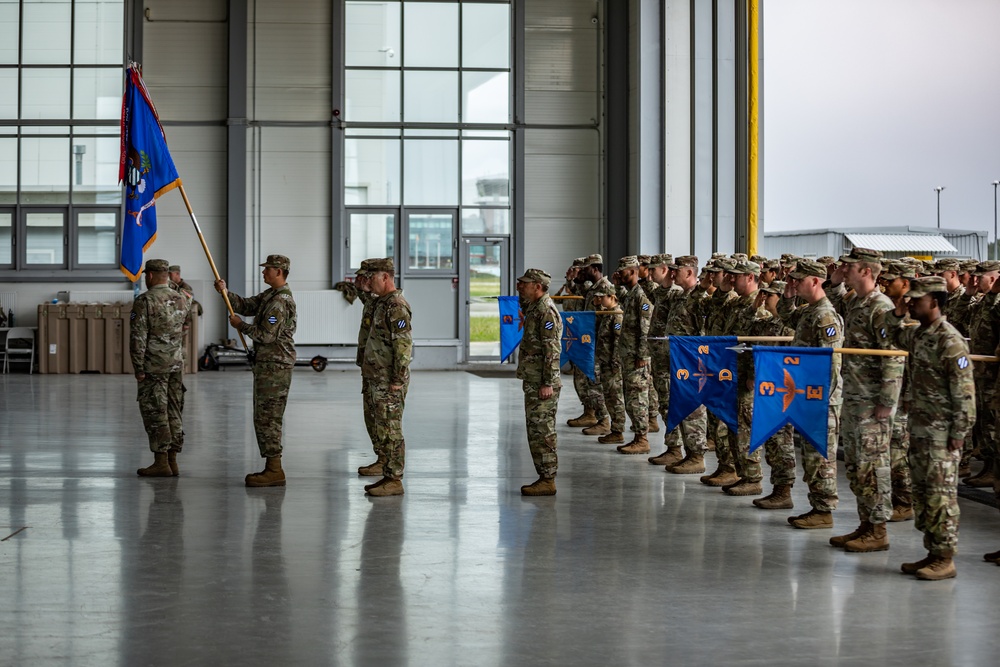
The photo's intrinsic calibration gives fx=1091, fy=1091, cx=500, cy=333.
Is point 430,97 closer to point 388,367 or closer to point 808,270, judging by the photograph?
point 388,367

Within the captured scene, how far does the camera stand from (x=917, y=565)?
20.4 feet

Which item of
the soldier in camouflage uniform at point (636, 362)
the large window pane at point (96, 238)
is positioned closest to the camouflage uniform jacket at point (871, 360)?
the soldier in camouflage uniform at point (636, 362)

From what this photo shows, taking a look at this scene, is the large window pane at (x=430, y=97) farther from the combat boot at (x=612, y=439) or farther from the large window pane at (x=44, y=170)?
the combat boot at (x=612, y=439)

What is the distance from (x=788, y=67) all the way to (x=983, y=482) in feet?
40.7

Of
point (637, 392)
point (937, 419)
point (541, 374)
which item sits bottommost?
point (637, 392)

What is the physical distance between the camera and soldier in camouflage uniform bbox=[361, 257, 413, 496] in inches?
331

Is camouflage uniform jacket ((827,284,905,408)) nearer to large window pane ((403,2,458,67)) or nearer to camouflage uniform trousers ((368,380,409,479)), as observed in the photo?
camouflage uniform trousers ((368,380,409,479))

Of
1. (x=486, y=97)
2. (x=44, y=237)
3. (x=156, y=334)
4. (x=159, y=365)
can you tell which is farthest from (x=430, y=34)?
(x=159, y=365)

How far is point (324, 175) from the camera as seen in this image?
71.1 feet

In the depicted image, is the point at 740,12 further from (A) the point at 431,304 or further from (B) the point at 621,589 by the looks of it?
(B) the point at 621,589

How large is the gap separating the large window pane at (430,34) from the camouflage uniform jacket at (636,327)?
1220cm

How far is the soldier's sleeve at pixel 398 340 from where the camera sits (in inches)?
330

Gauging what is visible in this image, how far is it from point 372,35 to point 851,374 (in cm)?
1687

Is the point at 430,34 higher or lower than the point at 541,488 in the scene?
higher
